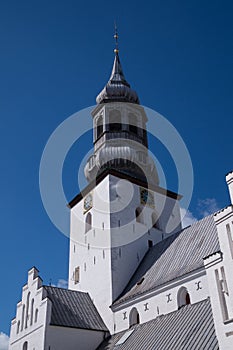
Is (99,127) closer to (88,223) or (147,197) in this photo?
(147,197)

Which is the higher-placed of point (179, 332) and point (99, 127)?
point (99, 127)

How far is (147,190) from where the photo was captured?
26.7 metres

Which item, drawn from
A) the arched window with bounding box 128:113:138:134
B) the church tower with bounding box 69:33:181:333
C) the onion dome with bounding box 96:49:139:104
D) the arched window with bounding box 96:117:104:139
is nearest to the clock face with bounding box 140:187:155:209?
the church tower with bounding box 69:33:181:333

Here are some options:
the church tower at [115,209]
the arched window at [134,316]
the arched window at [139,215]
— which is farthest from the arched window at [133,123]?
the arched window at [134,316]

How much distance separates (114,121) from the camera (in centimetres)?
2930

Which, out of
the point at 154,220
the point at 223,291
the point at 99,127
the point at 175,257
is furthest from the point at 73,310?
the point at 99,127

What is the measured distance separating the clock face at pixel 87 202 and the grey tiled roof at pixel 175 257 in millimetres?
4938

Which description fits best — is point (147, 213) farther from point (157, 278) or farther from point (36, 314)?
point (36, 314)

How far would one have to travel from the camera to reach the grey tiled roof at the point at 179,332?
14.2 m

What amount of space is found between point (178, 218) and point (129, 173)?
430 cm

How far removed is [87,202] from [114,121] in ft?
20.0

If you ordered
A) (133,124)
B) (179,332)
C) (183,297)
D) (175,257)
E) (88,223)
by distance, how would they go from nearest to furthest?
1. (179,332)
2. (183,297)
3. (175,257)
4. (88,223)
5. (133,124)

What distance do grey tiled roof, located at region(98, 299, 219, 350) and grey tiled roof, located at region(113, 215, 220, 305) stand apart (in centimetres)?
173

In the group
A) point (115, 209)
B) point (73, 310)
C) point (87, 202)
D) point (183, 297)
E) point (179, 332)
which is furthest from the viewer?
point (87, 202)
